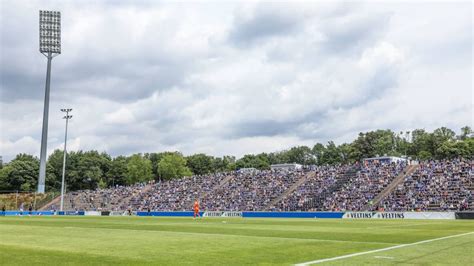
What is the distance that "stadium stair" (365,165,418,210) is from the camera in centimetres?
5562

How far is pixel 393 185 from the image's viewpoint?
58375 mm

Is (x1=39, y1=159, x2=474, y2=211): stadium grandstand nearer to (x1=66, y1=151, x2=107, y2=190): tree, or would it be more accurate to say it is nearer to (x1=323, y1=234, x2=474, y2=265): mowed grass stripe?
(x1=323, y1=234, x2=474, y2=265): mowed grass stripe

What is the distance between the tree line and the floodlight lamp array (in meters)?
47.3

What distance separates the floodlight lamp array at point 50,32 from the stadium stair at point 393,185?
201 feet

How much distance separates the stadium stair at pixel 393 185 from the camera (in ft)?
182

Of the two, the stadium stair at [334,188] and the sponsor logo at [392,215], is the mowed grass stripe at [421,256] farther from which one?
the stadium stair at [334,188]

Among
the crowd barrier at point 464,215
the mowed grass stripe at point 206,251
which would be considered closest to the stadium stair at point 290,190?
the crowd barrier at point 464,215

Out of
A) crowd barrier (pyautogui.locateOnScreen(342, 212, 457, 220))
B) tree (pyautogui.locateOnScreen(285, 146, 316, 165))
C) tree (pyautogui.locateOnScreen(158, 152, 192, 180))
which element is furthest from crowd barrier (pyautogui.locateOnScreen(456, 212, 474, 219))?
tree (pyautogui.locateOnScreen(285, 146, 316, 165))

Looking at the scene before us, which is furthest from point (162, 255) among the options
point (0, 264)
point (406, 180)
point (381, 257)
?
point (406, 180)

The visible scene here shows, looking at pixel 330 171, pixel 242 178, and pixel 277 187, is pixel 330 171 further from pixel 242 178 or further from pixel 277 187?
pixel 242 178

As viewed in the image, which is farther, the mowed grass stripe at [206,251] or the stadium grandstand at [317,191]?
the stadium grandstand at [317,191]

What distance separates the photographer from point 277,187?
68562 millimetres

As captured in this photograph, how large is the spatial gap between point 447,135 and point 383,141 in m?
15.9

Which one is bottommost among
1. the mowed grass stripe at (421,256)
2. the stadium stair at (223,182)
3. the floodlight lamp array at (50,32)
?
the mowed grass stripe at (421,256)
